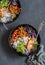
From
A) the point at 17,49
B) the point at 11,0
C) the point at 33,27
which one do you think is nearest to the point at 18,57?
the point at 17,49

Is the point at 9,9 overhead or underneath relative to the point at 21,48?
overhead

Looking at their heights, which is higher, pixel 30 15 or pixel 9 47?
pixel 30 15

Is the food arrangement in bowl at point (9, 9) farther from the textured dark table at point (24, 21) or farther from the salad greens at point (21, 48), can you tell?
the salad greens at point (21, 48)

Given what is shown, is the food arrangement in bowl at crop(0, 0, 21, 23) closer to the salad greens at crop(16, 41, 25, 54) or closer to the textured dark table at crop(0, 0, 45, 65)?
the textured dark table at crop(0, 0, 45, 65)

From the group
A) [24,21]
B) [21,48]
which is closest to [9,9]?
[24,21]

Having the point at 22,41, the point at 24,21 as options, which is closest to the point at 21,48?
the point at 22,41

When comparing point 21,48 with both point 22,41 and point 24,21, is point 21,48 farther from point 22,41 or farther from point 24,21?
point 24,21

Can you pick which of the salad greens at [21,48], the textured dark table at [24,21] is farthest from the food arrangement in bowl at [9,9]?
the salad greens at [21,48]

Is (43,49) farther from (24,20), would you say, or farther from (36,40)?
(24,20)
